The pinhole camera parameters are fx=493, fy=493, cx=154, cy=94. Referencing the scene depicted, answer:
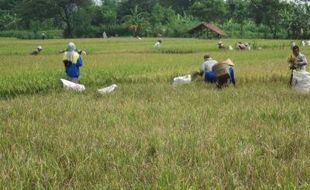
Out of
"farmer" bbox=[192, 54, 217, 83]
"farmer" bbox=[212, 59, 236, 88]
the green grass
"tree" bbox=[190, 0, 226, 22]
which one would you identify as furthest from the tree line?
the green grass

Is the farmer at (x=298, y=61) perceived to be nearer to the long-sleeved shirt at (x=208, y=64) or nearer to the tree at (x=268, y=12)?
the long-sleeved shirt at (x=208, y=64)

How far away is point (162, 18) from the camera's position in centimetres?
4697

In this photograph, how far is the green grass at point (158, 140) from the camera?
3512 millimetres

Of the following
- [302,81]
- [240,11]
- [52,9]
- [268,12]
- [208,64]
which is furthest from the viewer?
[52,9]

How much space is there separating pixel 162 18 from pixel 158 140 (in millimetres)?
43058

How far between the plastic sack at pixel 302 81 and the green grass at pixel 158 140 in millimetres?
247

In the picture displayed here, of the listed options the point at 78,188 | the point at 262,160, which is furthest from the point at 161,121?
the point at 78,188

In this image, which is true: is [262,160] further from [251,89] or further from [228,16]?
[228,16]

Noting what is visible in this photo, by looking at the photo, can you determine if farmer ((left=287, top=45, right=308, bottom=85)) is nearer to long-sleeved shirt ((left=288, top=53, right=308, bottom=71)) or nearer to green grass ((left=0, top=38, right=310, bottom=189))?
long-sleeved shirt ((left=288, top=53, right=308, bottom=71))

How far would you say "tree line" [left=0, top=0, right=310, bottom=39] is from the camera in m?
39.7

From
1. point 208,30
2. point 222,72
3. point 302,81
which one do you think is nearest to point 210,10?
point 208,30

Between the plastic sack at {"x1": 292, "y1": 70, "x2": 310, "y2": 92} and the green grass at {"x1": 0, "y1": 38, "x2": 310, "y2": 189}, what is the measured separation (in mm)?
247

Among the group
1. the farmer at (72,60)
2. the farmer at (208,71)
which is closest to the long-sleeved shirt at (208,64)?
the farmer at (208,71)

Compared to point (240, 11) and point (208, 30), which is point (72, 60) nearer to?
point (208, 30)
